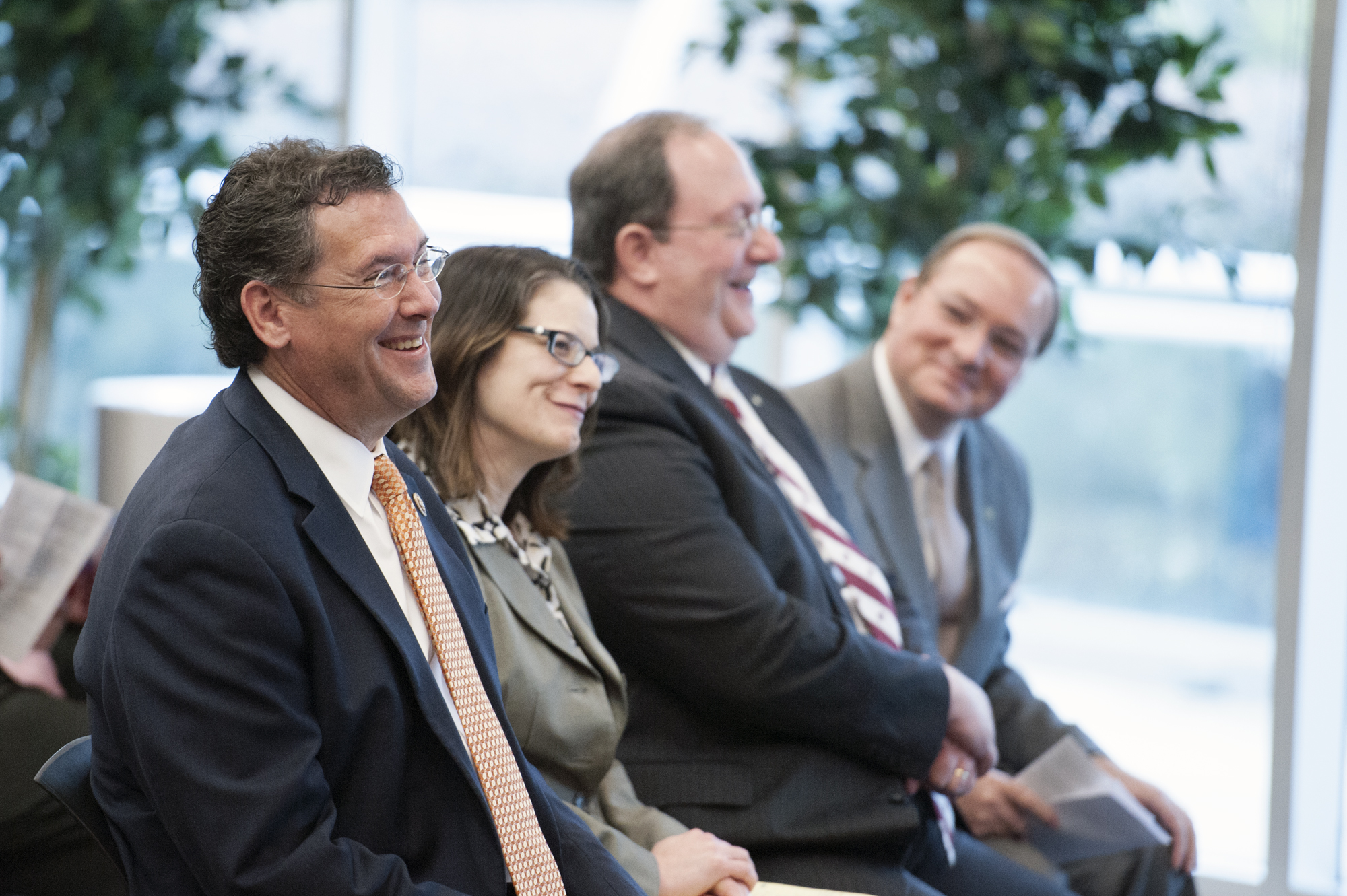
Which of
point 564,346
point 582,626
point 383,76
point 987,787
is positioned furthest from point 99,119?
point 987,787

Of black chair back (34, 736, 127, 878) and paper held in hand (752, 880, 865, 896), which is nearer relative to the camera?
black chair back (34, 736, 127, 878)

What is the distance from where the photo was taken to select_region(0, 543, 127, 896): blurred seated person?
6.58 ft

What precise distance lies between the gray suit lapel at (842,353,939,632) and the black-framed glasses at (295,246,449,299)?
1398 mm

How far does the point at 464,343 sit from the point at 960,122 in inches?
78.0

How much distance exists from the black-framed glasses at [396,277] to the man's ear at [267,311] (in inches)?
1.1

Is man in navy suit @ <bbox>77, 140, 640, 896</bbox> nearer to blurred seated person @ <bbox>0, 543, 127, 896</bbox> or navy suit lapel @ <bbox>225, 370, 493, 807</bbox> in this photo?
navy suit lapel @ <bbox>225, 370, 493, 807</bbox>

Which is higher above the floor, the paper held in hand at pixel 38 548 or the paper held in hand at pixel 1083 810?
the paper held in hand at pixel 38 548

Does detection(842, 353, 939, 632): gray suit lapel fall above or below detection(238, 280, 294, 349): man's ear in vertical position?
below

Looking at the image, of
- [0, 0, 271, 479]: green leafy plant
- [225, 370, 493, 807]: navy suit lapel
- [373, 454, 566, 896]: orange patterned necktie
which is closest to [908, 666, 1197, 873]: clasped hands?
[373, 454, 566, 896]: orange patterned necktie

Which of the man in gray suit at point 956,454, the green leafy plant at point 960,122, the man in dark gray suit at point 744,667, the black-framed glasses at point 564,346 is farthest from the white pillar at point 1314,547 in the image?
the black-framed glasses at point 564,346

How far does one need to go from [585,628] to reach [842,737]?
45 centimetres

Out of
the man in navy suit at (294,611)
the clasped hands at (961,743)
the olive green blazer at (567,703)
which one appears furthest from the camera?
the clasped hands at (961,743)

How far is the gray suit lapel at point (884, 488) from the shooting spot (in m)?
2.55

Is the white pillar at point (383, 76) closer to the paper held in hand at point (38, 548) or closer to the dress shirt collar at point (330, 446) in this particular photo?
the paper held in hand at point (38, 548)
